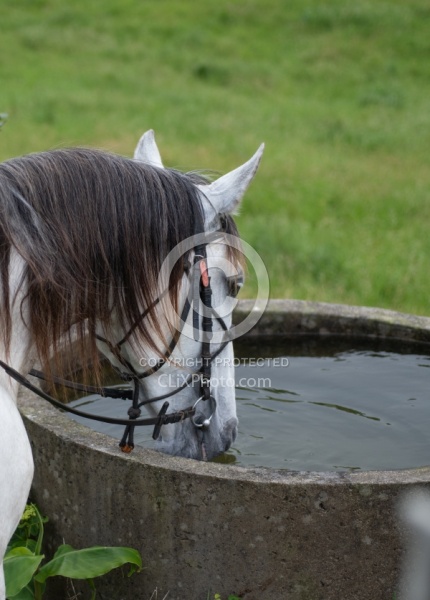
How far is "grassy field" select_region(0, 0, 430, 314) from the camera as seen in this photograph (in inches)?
288

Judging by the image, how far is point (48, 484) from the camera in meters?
2.97

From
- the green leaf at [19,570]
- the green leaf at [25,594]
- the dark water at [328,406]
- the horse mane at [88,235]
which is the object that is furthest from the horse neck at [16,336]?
the dark water at [328,406]

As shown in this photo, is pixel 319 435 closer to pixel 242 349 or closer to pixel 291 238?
pixel 242 349

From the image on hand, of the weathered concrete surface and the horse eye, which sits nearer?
the weathered concrete surface

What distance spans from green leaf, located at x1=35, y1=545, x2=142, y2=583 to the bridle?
0.32m

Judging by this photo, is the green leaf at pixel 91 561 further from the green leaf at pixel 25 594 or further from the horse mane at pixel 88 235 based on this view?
the horse mane at pixel 88 235

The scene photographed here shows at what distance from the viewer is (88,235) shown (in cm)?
235

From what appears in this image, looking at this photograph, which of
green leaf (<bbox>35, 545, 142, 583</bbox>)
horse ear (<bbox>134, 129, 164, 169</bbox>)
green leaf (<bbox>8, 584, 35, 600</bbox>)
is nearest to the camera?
green leaf (<bbox>35, 545, 142, 583</bbox>)

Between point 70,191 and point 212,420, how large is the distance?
36.2 inches

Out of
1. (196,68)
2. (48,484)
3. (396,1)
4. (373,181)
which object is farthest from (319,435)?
(396,1)

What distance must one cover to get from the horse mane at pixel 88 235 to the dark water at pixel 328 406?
A: 1.10 meters

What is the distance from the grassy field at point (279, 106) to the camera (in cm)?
732

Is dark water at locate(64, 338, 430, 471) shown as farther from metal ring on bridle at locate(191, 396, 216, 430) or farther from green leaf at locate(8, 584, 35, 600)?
green leaf at locate(8, 584, 35, 600)

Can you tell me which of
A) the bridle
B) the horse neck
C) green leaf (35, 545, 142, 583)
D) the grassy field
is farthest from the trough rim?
the grassy field
